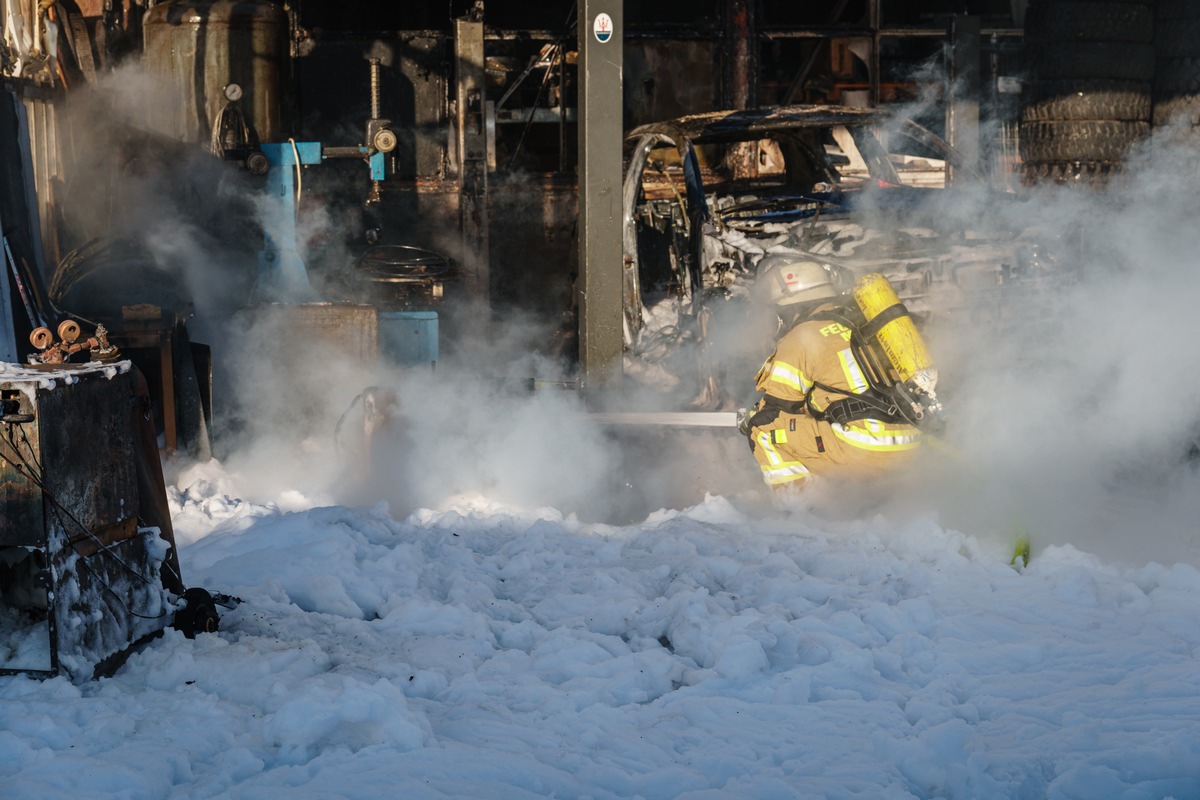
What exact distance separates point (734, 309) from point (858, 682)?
3.88m

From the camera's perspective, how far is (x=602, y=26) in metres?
7.30

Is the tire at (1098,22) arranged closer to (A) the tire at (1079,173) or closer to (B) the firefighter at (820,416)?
(A) the tire at (1079,173)

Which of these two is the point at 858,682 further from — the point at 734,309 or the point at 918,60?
the point at 918,60

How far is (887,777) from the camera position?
343 centimetres

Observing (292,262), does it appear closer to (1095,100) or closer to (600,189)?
(600,189)

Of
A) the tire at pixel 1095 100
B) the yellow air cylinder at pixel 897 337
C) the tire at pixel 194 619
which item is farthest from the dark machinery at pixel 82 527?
the tire at pixel 1095 100

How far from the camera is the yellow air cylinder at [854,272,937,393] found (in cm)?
598

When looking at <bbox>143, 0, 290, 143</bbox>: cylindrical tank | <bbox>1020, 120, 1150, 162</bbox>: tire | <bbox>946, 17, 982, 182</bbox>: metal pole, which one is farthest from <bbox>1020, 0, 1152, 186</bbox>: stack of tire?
<bbox>143, 0, 290, 143</bbox>: cylindrical tank

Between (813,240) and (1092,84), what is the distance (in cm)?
422

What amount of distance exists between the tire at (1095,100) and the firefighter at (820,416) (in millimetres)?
5157

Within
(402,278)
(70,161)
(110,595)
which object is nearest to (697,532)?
(110,595)

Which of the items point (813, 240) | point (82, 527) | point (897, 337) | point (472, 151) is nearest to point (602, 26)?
point (813, 240)

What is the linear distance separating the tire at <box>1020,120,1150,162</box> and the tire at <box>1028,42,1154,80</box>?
386 mm

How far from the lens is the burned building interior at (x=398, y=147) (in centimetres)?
747
